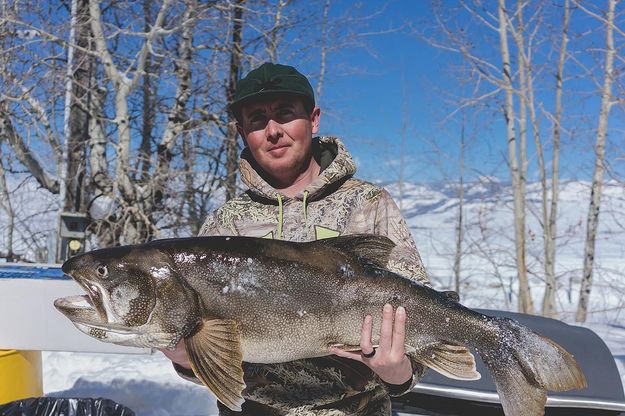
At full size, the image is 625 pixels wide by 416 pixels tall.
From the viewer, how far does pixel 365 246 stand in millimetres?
2049

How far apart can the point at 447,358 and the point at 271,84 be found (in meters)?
1.17

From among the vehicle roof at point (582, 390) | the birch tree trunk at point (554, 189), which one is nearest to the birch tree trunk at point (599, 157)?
the birch tree trunk at point (554, 189)

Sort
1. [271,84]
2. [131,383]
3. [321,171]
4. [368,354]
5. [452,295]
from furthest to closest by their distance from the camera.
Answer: [131,383], [321,171], [271,84], [452,295], [368,354]

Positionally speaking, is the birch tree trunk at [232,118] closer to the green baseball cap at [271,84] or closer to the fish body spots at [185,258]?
the green baseball cap at [271,84]

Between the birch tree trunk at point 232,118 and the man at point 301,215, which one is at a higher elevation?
the birch tree trunk at point 232,118

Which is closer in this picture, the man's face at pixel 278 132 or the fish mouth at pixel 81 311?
the fish mouth at pixel 81 311

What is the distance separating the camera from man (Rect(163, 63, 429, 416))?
84.2 inches

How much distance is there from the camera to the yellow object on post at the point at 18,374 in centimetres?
362

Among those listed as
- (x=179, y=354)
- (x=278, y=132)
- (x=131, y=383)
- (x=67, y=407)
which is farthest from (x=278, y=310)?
(x=131, y=383)

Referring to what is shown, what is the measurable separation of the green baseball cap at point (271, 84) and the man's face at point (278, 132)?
0.16ft

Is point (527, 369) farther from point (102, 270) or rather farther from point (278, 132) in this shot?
point (102, 270)

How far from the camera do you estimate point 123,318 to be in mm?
1877

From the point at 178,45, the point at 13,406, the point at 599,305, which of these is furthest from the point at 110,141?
the point at 599,305

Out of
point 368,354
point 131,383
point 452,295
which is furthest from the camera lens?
point 131,383
